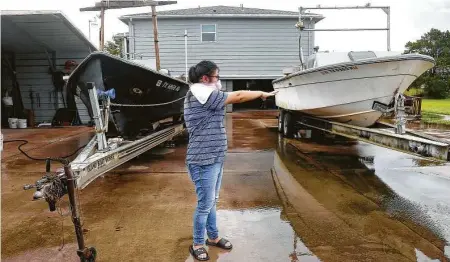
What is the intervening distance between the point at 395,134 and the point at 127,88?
4441mm

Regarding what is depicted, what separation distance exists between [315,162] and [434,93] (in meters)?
29.4

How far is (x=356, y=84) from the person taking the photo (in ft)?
22.4

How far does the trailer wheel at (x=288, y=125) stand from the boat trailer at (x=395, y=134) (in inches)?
4.3

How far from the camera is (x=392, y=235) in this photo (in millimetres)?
3826

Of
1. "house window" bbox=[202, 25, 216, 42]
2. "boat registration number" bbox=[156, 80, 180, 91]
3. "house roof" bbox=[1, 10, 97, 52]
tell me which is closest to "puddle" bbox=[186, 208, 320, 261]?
"boat registration number" bbox=[156, 80, 180, 91]

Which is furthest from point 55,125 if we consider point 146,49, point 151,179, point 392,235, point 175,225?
point 392,235

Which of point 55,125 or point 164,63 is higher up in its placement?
point 164,63

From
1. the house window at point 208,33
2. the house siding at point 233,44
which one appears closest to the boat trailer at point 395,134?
the house siding at point 233,44

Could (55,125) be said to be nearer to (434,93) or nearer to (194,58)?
(194,58)

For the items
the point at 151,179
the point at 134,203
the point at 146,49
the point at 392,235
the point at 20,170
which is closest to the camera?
the point at 392,235

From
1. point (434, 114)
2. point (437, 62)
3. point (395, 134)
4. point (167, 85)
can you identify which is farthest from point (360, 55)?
point (437, 62)

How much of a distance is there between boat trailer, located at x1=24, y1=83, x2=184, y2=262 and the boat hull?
1.99ft

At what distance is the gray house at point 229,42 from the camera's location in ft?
65.9

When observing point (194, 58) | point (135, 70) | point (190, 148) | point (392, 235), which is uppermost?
point (194, 58)
